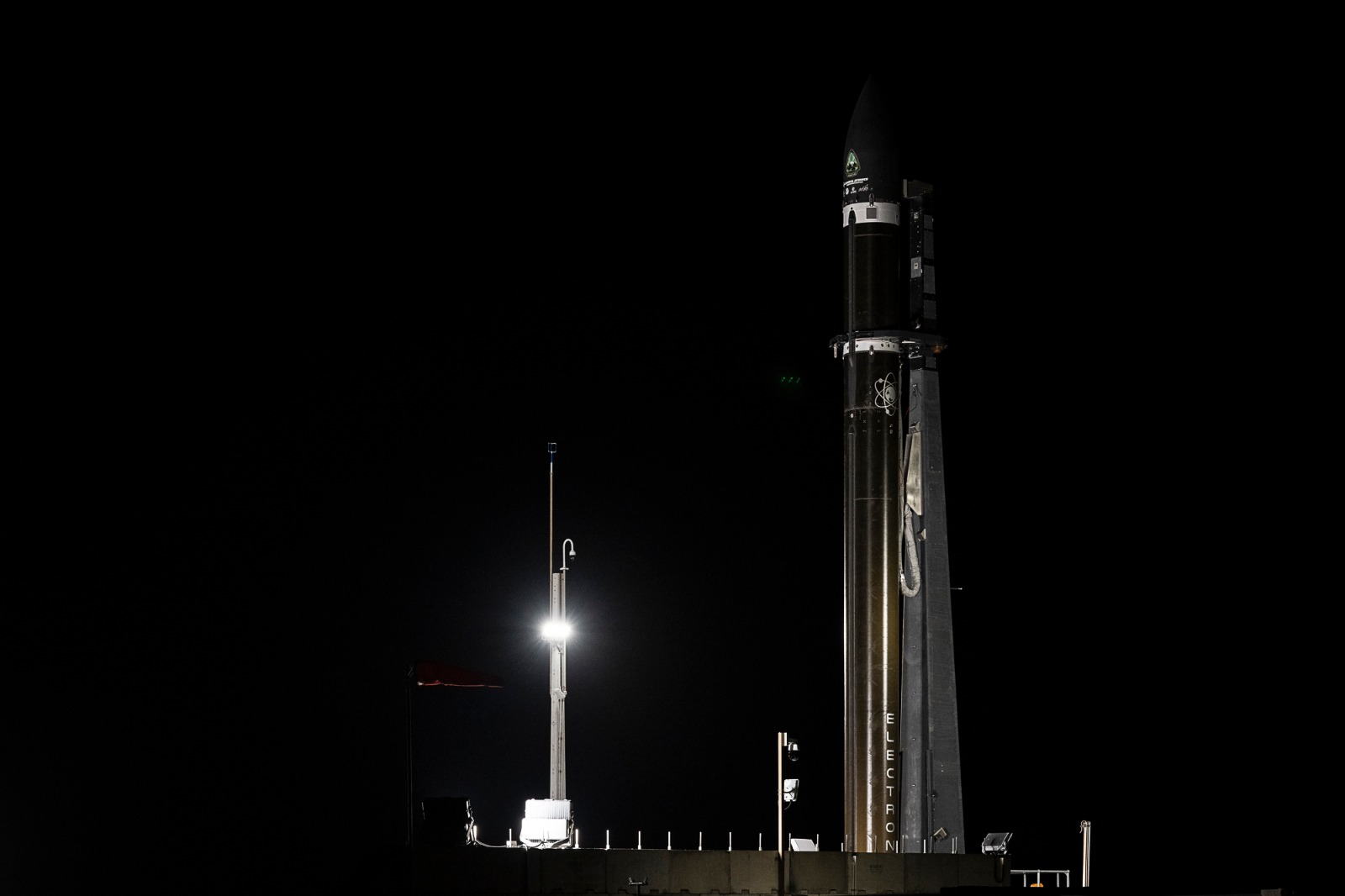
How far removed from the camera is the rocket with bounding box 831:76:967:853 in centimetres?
2553

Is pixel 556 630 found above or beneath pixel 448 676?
above

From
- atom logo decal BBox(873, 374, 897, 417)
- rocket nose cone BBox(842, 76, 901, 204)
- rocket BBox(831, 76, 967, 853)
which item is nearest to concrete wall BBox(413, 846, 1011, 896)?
rocket BBox(831, 76, 967, 853)

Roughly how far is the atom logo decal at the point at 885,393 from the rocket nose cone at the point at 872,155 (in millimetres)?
2782

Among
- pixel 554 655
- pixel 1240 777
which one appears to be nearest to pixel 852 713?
pixel 554 655

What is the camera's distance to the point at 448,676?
25.0 meters

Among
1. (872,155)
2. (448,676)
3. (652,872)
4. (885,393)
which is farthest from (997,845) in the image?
(872,155)

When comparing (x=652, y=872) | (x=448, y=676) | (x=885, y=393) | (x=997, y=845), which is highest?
(x=885, y=393)

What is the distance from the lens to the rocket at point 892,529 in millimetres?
25531

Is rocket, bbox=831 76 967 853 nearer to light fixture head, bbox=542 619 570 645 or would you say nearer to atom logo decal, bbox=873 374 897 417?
atom logo decal, bbox=873 374 897 417

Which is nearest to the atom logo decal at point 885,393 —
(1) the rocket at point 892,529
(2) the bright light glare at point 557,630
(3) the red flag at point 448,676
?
(1) the rocket at point 892,529

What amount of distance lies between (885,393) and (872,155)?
3.68 metres

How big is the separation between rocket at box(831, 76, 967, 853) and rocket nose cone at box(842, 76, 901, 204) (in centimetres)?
2

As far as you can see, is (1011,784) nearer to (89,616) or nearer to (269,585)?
(269,585)

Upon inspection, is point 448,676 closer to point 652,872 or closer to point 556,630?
point 556,630
